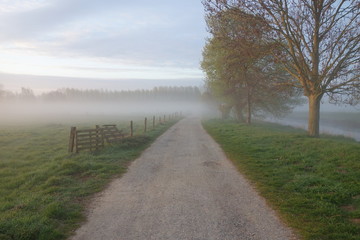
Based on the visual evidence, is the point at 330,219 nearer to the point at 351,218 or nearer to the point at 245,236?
the point at 351,218

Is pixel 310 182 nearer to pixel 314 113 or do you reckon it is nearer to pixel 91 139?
pixel 314 113

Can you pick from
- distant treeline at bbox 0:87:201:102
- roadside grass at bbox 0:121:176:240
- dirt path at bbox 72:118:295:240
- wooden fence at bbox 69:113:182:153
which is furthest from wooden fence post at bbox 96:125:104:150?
distant treeline at bbox 0:87:201:102

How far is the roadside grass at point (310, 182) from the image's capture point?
546 centimetres

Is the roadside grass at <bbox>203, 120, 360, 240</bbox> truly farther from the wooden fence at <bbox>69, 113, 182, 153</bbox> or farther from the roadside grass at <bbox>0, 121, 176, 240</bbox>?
the wooden fence at <bbox>69, 113, 182, 153</bbox>

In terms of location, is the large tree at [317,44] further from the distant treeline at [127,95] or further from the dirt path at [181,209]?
the distant treeline at [127,95]

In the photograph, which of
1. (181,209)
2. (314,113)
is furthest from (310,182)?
(314,113)

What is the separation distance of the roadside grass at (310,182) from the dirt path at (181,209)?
52cm

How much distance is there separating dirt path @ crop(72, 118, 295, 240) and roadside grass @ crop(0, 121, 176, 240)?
22.8 inches

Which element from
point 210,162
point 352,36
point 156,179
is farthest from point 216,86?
point 156,179

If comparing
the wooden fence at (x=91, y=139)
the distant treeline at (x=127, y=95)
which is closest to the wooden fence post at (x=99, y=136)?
the wooden fence at (x=91, y=139)

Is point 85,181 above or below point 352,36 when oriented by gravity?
below

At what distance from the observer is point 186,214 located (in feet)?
19.9

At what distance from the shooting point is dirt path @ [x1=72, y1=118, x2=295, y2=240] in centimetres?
515

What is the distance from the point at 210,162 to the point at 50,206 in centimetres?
717
